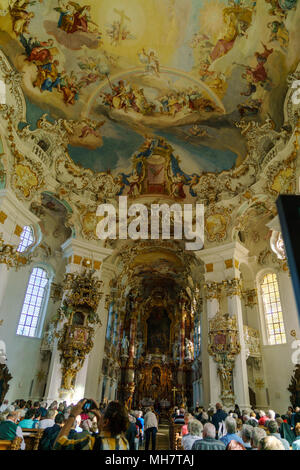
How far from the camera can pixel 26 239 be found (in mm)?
17484

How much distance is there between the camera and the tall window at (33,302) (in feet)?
54.1

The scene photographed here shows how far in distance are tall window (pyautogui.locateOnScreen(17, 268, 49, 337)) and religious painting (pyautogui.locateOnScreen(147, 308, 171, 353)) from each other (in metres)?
14.8

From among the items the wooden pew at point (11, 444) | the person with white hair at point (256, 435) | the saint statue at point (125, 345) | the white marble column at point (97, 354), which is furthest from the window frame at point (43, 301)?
the person with white hair at point (256, 435)

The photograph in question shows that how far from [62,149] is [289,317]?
583 inches

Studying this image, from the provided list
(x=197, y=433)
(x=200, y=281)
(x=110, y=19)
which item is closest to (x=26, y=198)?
(x=110, y=19)

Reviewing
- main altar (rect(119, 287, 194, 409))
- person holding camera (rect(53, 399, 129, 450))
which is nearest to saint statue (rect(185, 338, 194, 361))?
main altar (rect(119, 287, 194, 409))

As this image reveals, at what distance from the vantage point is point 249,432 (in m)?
4.76

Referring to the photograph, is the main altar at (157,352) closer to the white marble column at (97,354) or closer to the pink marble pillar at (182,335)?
the pink marble pillar at (182,335)

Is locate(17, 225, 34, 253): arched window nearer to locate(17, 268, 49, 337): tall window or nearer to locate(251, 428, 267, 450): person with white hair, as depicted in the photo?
locate(17, 268, 49, 337): tall window

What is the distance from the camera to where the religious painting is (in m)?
29.3

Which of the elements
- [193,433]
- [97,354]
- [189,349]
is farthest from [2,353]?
[189,349]

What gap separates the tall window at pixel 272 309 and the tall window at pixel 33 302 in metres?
12.6

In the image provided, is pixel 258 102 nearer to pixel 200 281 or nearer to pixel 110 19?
pixel 110 19
